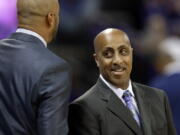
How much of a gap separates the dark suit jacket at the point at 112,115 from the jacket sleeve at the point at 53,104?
7 cm

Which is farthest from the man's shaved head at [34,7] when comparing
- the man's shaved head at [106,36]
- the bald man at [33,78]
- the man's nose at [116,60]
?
the man's nose at [116,60]

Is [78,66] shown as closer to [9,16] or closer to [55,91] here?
[9,16]

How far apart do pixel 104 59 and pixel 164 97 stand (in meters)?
0.42

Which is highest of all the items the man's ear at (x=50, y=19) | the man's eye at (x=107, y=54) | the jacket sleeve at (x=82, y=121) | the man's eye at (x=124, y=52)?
the man's ear at (x=50, y=19)

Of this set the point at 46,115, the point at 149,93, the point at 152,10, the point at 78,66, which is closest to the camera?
the point at 46,115

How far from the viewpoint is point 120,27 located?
29.3ft

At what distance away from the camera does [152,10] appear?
33.4 ft

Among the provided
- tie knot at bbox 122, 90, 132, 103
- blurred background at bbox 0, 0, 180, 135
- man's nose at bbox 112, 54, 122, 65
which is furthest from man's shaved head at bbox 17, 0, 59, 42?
blurred background at bbox 0, 0, 180, 135

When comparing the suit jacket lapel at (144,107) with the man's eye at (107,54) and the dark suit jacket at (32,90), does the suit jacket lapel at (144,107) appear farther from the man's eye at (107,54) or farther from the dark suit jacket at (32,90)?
the dark suit jacket at (32,90)

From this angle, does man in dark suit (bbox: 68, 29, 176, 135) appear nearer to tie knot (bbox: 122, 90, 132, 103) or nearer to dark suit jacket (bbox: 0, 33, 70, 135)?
tie knot (bbox: 122, 90, 132, 103)

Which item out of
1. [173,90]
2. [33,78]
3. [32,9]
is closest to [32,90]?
[33,78]

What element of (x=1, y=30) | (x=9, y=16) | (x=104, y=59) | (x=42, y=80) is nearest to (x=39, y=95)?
(x=42, y=80)

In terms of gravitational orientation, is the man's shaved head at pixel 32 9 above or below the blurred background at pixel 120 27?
above

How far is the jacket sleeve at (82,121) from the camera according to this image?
3615 mm
